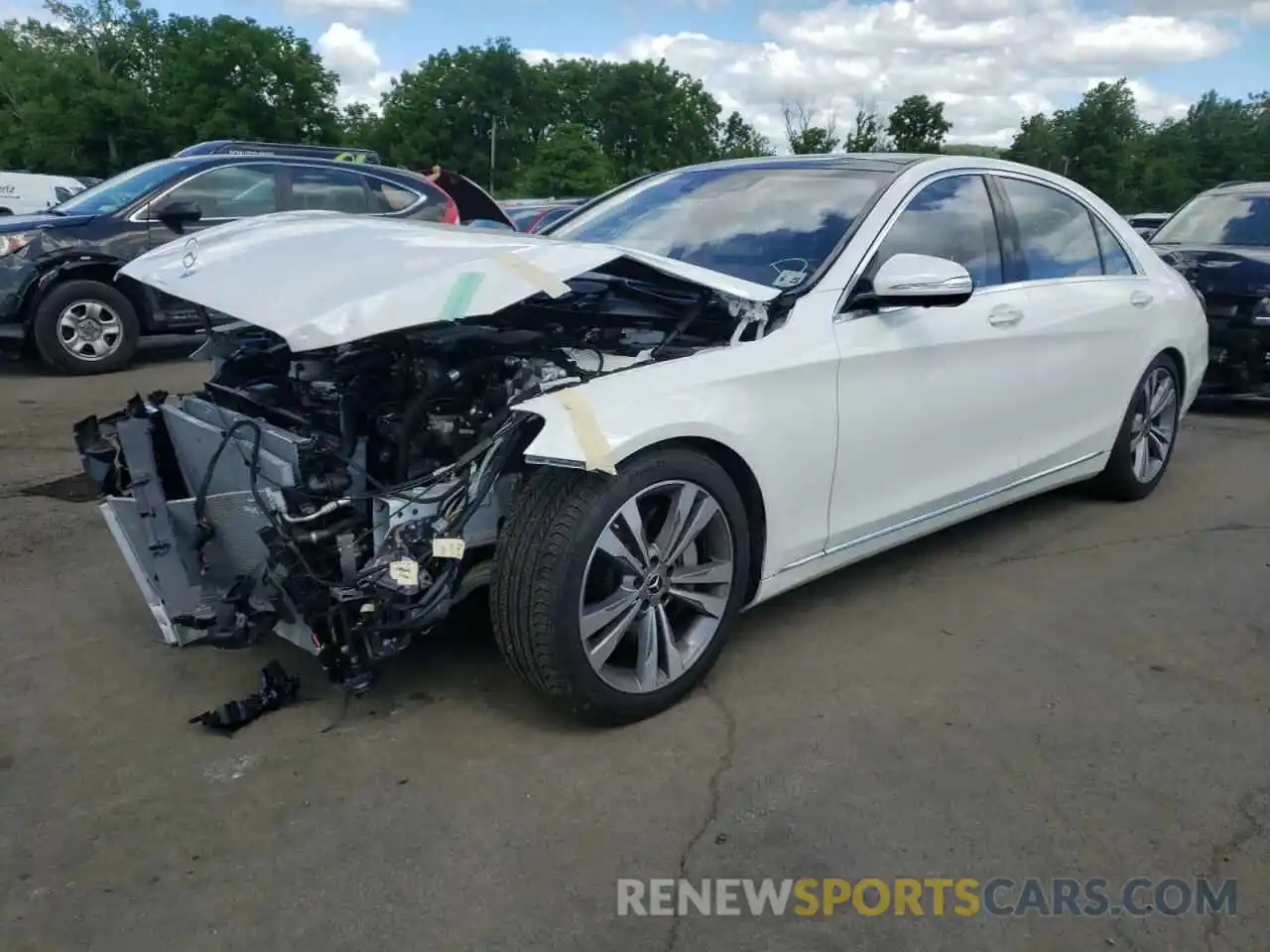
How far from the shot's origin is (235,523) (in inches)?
123

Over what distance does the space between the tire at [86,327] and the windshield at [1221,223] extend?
8.12m

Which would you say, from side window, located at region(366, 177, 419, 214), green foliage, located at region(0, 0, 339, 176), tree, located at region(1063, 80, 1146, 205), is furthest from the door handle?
green foliage, located at region(0, 0, 339, 176)

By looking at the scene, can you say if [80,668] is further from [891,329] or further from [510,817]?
[891,329]

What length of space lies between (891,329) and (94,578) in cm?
318

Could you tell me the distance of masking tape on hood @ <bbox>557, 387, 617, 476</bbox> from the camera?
269 cm

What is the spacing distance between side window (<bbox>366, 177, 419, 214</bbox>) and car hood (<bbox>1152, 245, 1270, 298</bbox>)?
6251 millimetres

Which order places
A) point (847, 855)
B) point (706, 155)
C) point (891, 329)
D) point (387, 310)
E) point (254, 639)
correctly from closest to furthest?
1. point (847, 855)
2. point (387, 310)
3. point (254, 639)
4. point (891, 329)
5. point (706, 155)

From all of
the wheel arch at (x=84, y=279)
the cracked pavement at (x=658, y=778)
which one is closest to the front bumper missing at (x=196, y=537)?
the cracked pavement at (x=658, y=778)

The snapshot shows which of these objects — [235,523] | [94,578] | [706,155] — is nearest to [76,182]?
[94,578]

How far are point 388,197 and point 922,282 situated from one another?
727cm

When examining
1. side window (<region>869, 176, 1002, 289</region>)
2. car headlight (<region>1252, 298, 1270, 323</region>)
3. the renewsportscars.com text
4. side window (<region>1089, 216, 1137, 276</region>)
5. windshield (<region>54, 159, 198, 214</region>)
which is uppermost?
windshield (<region>54, 159, 198, 214</region>)

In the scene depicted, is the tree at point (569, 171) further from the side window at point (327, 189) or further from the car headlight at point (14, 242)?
the car headlight at point (14, 242)

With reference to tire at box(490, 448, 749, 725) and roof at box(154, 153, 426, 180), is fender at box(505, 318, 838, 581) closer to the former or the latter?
tire at box(490, 448, 749, 725)

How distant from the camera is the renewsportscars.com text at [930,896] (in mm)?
2342
